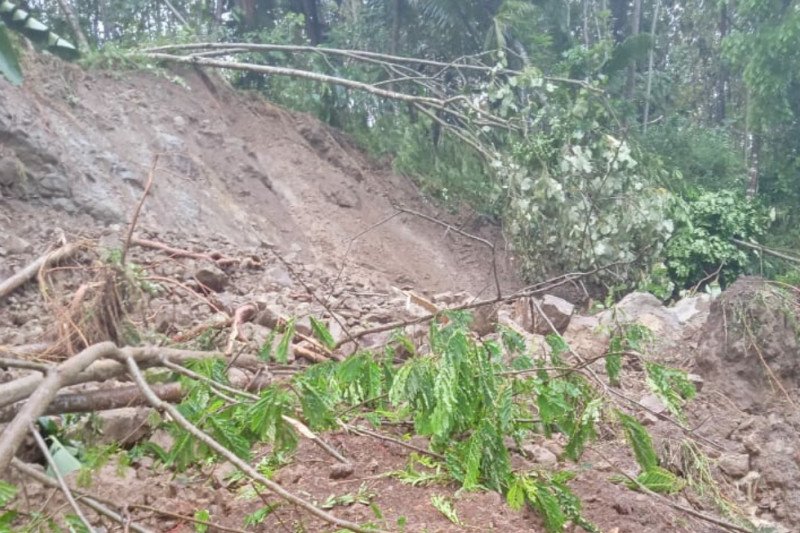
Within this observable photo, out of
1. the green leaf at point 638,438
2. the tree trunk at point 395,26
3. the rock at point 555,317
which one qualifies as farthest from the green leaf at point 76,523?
the tree trunk at point 395,26

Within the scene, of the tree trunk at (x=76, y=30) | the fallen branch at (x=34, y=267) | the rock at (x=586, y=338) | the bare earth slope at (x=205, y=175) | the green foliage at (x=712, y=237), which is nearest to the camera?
the fallen branch at (x=34, y=267)

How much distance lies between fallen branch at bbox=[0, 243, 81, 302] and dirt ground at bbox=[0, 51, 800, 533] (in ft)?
0.31

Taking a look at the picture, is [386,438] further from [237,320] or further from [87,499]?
[237,320]

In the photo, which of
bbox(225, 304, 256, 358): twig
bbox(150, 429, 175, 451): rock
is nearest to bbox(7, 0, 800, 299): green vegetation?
bbox(225, 304, 256, 358): twig

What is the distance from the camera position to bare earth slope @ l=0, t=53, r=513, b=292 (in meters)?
7.43

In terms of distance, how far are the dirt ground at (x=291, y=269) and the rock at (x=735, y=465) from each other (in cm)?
1

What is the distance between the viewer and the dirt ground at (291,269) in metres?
3.06

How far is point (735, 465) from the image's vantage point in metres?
3.96

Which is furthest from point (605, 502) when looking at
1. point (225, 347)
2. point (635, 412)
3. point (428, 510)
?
point (225, 347)

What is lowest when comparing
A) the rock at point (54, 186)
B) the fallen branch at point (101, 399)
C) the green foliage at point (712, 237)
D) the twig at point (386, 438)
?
the green foliage at point (712, 237)

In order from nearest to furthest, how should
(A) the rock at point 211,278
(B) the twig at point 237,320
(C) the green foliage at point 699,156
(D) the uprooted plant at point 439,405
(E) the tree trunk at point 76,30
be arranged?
(D) the uprooted plant at point 439,405, (B) the twig at point 237,320, (A) the rock at point 211,278, (E) the tree trunk at point 76,30, (C) the green foliage at point 699,156

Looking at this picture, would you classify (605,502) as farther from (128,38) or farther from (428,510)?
(128,38)

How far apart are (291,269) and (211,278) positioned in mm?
2841

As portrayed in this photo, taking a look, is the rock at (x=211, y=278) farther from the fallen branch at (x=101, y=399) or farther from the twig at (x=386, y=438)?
the twig at (x=386, y=438)
